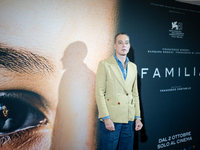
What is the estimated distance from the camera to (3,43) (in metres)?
1.62

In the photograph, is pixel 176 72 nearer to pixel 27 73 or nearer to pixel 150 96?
pixel 150 96

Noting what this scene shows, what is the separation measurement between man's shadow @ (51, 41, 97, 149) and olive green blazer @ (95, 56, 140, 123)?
0.38 metres

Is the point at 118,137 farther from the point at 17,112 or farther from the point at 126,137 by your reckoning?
the point at 17,112

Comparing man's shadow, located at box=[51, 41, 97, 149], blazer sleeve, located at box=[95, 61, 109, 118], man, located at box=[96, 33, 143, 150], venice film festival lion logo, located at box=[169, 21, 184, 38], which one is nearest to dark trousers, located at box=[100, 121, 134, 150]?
man, located at box=[96, 33, 143, 150]

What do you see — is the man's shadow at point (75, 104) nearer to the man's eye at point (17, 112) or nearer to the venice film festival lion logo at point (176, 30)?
the man's eye at point (17, 112)

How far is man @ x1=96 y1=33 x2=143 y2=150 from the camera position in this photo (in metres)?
1.62

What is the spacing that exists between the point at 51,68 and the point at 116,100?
79 cm

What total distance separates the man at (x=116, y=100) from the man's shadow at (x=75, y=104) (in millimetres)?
378

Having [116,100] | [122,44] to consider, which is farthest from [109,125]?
[122,44]

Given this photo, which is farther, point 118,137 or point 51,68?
point 51,68

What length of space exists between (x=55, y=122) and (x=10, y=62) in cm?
80

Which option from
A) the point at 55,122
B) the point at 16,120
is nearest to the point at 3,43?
the point at 16,120

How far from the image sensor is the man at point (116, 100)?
5.30ft

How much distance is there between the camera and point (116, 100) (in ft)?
5.38
